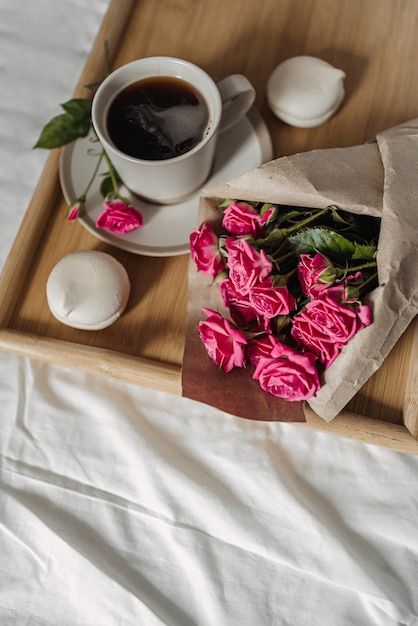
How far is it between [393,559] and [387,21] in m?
0.48

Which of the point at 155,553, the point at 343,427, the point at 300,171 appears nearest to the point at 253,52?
the point at 300,171

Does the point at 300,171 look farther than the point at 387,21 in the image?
No

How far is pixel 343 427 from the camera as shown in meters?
0.47

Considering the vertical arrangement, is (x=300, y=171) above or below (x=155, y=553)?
above

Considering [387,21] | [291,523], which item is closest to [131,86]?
[387,21]

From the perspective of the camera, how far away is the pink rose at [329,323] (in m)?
0.39

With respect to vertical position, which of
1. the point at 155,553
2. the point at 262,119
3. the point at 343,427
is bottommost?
the point at 155,553

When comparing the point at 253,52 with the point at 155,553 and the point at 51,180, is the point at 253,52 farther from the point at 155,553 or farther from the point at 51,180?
the point at 155,553

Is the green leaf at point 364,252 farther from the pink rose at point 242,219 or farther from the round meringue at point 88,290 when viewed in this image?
the round meringue at point 88,290

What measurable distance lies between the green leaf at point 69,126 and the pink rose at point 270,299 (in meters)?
0.23

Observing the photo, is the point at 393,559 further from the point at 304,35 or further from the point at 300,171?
the point at 304,35

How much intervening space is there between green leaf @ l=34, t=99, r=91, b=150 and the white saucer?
10 mm

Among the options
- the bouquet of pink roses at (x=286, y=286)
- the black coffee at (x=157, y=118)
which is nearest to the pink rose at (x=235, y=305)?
the bouquet of pink roses at (x=286, y=286)

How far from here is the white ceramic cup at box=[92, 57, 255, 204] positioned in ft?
1.53
